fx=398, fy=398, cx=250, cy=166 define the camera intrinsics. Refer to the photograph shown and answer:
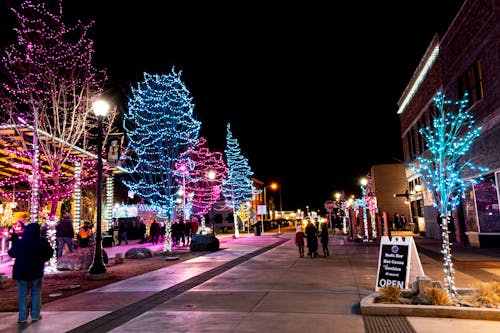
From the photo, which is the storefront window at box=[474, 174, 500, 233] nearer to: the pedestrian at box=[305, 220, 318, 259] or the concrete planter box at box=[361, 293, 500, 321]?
the pedestrian at box=[305, 220, 318, 259]

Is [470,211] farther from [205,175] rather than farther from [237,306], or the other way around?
[205,175]

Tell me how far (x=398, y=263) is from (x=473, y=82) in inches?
545

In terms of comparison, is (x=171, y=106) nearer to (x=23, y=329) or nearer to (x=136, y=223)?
(x=136, y=223)

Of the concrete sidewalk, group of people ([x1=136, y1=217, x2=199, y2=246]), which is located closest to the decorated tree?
group of people ([x1=136, y1=217, x2=199, y2=246])

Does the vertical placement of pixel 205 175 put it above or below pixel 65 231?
above

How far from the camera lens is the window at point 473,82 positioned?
60.2 ft

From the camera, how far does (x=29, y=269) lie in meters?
7.49

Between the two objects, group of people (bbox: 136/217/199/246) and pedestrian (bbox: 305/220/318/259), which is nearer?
pedestrian (bbox: 305/220/318/259)

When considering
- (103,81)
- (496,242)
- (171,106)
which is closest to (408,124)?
(496,242)

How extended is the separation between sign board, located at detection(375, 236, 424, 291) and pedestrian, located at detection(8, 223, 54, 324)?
7.05 meters

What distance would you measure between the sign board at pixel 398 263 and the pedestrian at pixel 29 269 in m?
7.05

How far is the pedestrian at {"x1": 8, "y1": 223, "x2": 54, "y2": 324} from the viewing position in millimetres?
7414

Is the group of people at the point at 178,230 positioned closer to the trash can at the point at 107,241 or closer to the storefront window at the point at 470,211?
the trash can at the point at 107,241

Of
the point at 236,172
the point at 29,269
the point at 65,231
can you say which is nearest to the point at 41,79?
the point at 65,231
